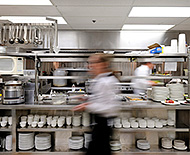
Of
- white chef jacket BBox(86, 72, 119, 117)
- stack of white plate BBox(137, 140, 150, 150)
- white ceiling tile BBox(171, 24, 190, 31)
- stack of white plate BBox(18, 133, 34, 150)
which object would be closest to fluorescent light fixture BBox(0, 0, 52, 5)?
white chef jacket BBox(86, 72, 119, 117)

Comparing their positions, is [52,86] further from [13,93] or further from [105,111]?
[105,111]

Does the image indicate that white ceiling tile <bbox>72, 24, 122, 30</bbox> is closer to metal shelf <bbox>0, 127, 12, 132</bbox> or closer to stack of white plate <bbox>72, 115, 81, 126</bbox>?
stack of white plate <bbox>72, 115, 81, 126</bbox>

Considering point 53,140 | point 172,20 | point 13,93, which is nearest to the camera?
point 13,93

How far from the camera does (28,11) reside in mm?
4027

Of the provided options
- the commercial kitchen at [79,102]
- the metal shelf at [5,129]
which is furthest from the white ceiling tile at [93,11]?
the metal shelf at [5,129]

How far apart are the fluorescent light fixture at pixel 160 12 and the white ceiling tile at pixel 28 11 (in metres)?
1.58

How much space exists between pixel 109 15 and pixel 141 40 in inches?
71.3

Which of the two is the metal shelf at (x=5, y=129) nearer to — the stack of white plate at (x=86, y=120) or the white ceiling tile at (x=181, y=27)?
the stack of white plate at (x=86, y=120)

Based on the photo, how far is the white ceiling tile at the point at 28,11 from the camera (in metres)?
3.78

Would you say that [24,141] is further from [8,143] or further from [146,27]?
[146,27]

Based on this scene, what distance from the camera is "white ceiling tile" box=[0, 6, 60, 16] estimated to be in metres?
3.78

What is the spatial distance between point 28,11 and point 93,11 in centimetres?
132

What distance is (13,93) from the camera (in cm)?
276

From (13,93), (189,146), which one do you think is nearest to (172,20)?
(189,146)
